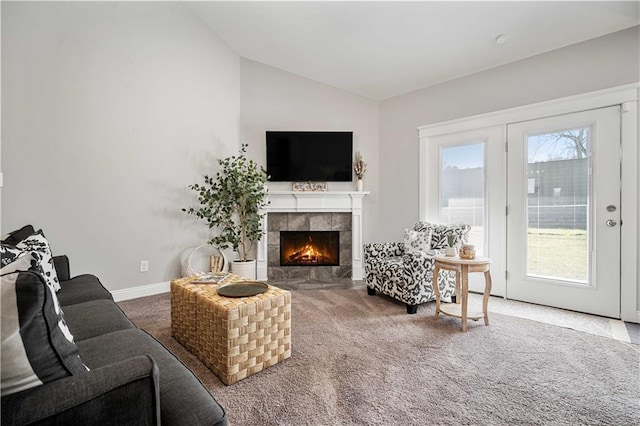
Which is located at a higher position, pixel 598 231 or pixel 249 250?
pixel 598 231


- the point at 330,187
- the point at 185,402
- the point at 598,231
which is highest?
the point at 330,187

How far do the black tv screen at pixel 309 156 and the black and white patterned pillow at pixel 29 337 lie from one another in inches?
139

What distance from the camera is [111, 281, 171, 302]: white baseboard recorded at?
10.3ft

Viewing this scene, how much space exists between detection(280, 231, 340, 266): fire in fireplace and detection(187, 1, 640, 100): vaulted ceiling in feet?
7.12

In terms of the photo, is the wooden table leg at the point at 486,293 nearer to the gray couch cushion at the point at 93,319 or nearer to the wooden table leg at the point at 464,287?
the wooden table leg at the point at 464,287

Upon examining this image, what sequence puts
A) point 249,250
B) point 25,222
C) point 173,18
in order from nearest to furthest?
point 25,222, point 173,18, point 249,250

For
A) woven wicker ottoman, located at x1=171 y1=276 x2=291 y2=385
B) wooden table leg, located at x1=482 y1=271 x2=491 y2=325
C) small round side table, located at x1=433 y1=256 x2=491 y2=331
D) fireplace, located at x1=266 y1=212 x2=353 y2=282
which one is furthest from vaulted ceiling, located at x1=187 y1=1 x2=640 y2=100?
woven wicker ottoman, located at x1=171 y1=276 x2=291 y2=385

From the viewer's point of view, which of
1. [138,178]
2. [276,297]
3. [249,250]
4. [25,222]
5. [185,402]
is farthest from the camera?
[249,250]

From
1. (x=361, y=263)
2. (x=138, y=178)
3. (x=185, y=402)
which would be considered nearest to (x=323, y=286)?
(x=361, y=263)

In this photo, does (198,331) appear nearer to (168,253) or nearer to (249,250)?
(168,253)

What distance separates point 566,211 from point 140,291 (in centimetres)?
440

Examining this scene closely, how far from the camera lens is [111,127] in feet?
10.00

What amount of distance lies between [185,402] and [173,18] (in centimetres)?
394

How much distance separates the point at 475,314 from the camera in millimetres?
2645
